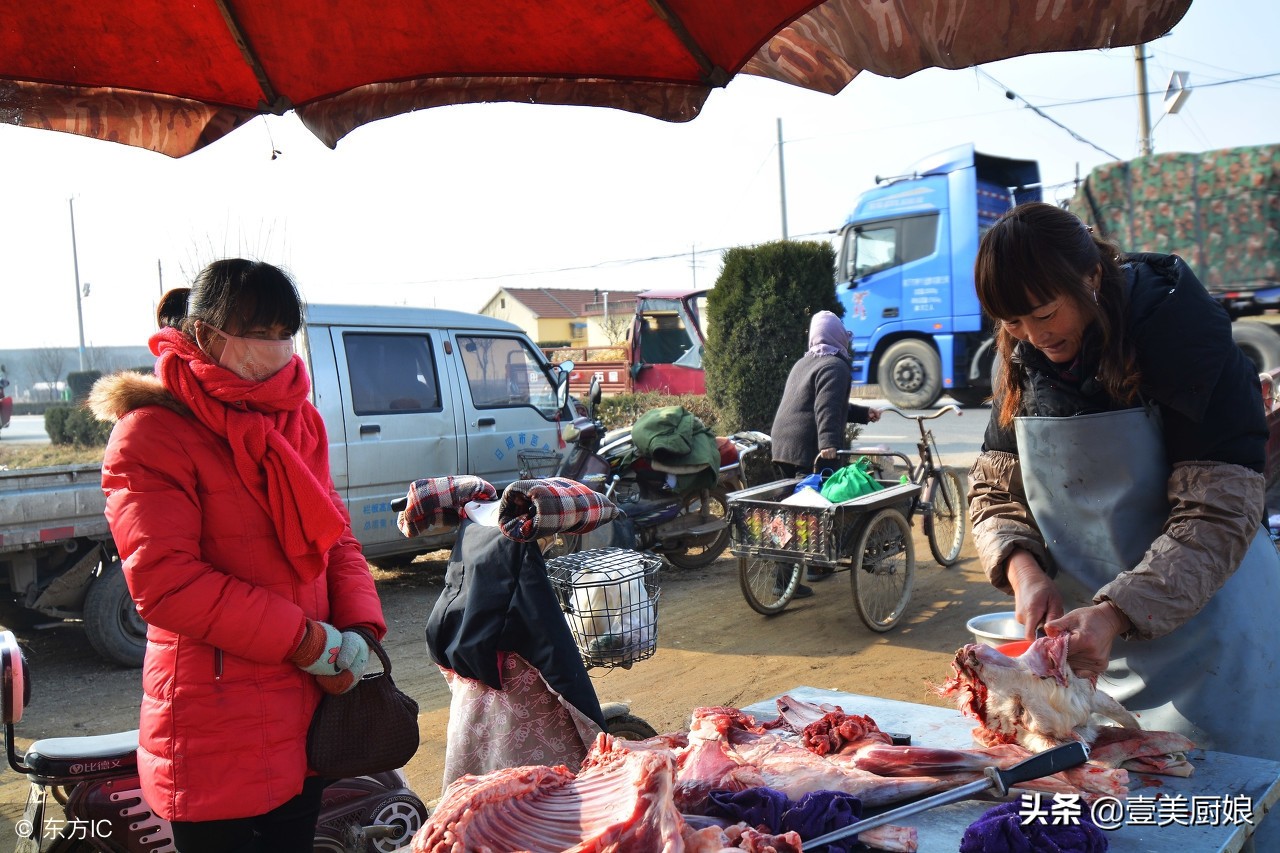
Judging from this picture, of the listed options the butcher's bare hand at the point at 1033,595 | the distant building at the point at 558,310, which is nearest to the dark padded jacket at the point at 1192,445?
the butcher's bare hand at the point at 1033,595

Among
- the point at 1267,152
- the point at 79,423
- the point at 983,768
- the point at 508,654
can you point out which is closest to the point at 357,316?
the point at 508,654

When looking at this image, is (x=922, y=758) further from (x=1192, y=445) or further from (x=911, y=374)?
(x=911, y=374)

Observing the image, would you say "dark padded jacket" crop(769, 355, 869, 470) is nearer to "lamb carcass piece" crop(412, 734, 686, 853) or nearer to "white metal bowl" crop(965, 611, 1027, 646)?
"white metal bowl" crop(965, 611, 1027, 646)

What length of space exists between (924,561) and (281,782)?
785cm

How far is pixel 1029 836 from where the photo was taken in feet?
6.30

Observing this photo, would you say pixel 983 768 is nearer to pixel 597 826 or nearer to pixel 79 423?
pixel 597 826

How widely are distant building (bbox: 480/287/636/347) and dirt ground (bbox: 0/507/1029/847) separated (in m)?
49.8

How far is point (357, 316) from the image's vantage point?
8.26 metres

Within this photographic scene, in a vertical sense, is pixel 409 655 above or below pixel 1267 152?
below

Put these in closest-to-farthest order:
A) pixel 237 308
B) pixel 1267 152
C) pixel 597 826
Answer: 1. pixel 597 826
2. pixel 237 308
3. pixel 1267 152

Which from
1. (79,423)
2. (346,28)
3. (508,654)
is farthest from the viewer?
(79,423)

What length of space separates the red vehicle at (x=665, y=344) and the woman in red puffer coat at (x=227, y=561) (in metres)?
17.8

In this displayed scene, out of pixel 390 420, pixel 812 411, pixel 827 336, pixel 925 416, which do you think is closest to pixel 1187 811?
pixel 812 411

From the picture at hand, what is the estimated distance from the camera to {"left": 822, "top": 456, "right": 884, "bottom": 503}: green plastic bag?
6.90m
